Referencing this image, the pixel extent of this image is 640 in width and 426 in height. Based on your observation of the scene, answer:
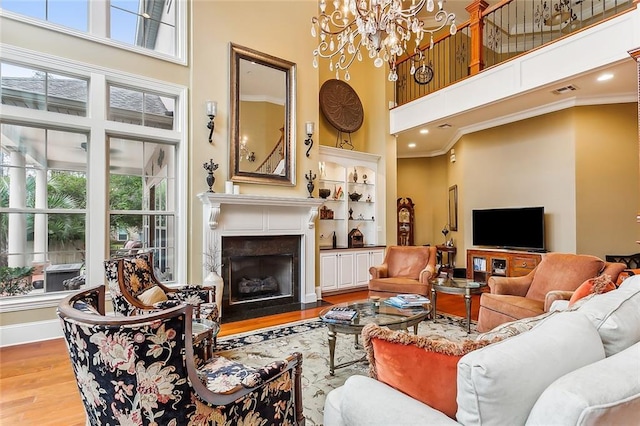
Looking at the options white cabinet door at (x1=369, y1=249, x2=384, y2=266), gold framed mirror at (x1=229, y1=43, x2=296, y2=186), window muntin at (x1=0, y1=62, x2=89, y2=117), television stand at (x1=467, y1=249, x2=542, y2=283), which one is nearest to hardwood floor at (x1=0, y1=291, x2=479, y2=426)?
gold framed mirror at (x1=229, y1=43, x2=296, y2=186)

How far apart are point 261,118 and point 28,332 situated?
3.64m

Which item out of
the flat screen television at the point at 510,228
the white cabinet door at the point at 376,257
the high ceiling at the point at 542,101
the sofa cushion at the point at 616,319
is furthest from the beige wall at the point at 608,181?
the sofa cushion at the point at 616,319

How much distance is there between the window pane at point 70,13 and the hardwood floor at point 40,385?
11.1ft

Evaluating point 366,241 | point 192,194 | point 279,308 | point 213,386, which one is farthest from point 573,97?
point 213,386

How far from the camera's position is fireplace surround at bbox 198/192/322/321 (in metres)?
4.44

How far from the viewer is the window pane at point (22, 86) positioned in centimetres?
348

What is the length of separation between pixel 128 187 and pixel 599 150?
6567 mm

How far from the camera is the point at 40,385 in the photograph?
2.62 metres

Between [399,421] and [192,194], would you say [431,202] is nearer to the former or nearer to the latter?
[192,194]

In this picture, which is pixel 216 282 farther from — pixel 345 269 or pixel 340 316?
pixel 345 269

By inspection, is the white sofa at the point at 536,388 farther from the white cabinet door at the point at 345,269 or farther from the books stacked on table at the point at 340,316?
the white cabinet door at the point at 345,269

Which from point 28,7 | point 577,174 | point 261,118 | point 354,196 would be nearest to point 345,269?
point 354,196

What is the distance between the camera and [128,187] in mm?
4164

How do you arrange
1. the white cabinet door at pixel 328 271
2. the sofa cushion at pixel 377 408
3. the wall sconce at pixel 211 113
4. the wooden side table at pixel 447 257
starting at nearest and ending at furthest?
the sofa cushion at pixel 377 408
the wall sconce at pixel 211 113
the white cabinet door at pixel 328 271
the wooden side table at pixel 447 257
